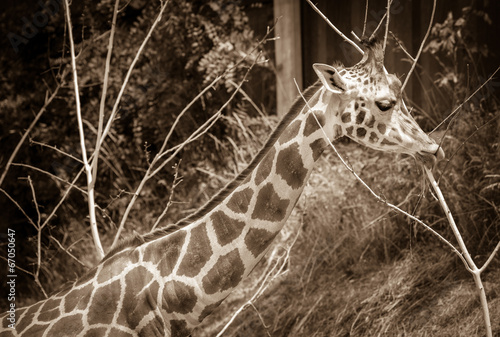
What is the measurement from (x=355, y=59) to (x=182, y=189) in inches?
90.1

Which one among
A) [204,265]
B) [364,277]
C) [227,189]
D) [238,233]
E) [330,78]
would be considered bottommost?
[364,277]

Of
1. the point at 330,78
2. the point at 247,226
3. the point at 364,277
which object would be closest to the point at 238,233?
the point at 247,226

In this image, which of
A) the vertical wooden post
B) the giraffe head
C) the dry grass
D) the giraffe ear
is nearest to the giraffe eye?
the giraffe head

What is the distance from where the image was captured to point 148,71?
24.2 ft

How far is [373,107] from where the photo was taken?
2.96m

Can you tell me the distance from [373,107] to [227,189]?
0.78m

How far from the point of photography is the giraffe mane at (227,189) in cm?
308

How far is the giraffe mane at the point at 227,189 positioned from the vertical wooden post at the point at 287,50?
368 centimetres

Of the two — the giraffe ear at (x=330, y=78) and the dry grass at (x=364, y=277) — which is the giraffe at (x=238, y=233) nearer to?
the giraffe ear at (x=330, y=78)

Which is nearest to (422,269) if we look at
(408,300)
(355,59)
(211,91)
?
(408,300)

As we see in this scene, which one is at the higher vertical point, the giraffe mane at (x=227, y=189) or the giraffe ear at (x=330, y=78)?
the giraffe ear at (x=330, y=78)

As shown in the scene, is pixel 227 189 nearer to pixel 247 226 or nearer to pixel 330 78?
pixel 247 226

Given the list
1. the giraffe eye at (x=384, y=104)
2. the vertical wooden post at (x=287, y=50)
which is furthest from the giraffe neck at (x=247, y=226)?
the vertical wooden post at (x=287, y=50)

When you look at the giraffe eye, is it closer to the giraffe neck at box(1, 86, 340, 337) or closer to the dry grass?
the giraffe neck at box(1, 86, 340, 337)
